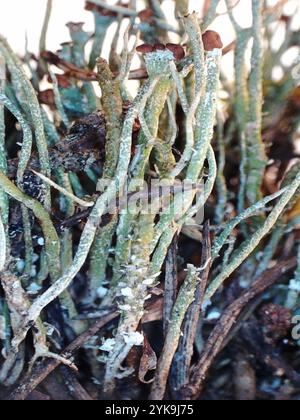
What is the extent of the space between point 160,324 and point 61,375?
0.15 meters

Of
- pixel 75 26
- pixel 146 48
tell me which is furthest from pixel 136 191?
pixel 75 26

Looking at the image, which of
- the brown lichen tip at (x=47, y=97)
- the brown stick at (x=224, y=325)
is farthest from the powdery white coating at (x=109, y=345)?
the brown lichen tip at (x=47, y=97)

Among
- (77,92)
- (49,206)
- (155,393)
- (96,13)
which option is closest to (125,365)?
(155,393)

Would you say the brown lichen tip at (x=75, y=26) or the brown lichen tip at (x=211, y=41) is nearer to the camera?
the brown lichen tip at (x=211, y=41)

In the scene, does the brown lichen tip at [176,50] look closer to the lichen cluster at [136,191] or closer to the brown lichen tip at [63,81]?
the lichen cluster at [136,191]

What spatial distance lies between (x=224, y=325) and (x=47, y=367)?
237 mm

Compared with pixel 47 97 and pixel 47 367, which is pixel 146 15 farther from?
pixel 47 367

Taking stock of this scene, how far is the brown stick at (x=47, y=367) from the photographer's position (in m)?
0.70

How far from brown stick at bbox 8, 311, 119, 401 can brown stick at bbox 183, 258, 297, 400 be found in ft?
0.43

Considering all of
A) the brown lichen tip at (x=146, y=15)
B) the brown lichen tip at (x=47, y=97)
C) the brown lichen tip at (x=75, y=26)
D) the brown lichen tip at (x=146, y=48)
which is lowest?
the brown lichen tip at (x=47, y=97)

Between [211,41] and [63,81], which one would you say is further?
[63,81]

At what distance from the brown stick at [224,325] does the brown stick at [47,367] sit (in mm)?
132

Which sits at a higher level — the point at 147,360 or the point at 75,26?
the point at 75,26

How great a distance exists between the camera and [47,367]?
70 centimetres
